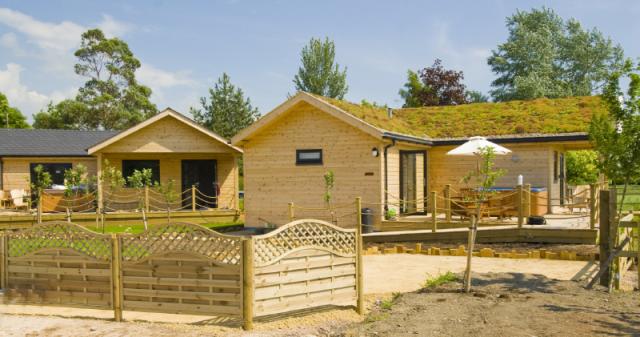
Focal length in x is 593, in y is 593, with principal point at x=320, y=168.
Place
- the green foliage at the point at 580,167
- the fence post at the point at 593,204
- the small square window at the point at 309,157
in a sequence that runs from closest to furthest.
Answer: the fence post at the point at 593,204
the small square window at the point at 309,157
the green foliage at the point at 580,167

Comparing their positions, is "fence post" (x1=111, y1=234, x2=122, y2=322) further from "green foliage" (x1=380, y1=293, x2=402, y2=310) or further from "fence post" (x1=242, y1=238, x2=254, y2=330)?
"green foliage" (x1=380, y1=293, x2=402, y2=310)

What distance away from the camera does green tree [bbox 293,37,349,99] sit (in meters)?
47.1

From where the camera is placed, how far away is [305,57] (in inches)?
1860

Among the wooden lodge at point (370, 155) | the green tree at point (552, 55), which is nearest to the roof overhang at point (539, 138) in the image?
the wooden lodge at point (370, 155)

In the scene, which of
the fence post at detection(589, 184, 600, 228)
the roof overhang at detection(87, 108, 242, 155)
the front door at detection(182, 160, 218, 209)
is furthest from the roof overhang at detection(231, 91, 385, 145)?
the front door at detection(182, 160, 218, 209)

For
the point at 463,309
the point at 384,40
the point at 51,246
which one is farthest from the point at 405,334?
the point at 384,40

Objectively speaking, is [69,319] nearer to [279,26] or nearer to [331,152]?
[331,152]

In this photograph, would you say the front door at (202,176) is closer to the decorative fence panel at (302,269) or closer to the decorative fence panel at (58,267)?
the decorative fence panel at (58,267)

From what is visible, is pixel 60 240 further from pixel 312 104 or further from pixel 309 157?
pixel 309 157

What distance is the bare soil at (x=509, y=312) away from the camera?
7.23 m

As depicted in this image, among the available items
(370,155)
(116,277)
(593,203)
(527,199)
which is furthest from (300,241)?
(370,155)

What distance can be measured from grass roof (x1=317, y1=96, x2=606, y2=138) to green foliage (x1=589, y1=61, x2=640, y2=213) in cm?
763

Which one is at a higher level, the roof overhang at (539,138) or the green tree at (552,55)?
the green tree at (552,55)

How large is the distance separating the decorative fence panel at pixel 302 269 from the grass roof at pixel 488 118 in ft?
32.9
